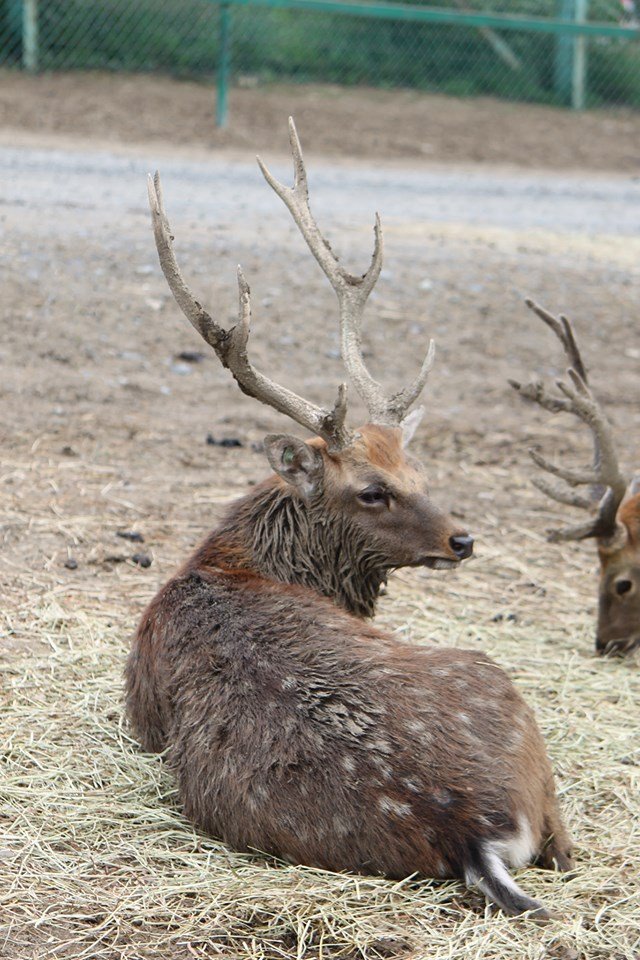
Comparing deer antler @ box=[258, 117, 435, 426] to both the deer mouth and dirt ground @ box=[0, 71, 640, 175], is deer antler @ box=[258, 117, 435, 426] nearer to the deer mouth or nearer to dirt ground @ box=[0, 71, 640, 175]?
the deer mouth

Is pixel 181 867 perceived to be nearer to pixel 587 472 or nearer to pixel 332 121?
pixel 587 472

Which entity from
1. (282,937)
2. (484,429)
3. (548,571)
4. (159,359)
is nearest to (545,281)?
(484,429)

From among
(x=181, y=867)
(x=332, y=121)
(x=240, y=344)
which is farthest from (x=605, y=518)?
(x=332, y=121)

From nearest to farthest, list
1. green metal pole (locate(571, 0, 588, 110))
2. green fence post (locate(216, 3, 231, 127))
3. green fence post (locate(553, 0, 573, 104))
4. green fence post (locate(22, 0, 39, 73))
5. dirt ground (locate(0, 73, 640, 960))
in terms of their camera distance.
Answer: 1. dirt ground (locate(0, 73, 640, 960))
2. green fence post (locate(216, 3, 231, 127))
3. green fence post (locate(22, 0, 39, 73))
4. green fence post (locate(553, 0, 573, 104))
5. green metal pole (locate(571, 0, 588, 110))

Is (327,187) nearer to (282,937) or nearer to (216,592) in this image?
(216,592)

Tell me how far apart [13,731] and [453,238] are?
8.54 metres

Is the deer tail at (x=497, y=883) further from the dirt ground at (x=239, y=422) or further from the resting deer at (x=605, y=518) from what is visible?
the resting deer at (x=605, y=518)

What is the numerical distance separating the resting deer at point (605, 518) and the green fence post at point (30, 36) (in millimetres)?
13415

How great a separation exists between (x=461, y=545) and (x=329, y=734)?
1.24m

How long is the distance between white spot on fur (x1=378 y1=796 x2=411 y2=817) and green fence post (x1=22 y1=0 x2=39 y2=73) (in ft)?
53.6

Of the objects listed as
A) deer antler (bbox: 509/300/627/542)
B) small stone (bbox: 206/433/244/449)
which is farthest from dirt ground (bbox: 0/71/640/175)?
deer antler (bbox: 509/300/627/542)

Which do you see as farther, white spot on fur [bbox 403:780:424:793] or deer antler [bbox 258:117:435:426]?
deer antler [bbox 258:117:435:426]

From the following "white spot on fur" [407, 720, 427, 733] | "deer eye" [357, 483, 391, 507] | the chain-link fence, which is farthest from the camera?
the chain-link fence

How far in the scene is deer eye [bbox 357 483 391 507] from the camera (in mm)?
5090
